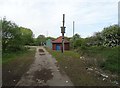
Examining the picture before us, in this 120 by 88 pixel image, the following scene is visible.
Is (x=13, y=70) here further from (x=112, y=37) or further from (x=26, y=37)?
(x=26, y=37)

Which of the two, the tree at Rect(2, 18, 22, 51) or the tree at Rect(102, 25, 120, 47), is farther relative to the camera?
the tree at Rect(102, 25, 120, 47)

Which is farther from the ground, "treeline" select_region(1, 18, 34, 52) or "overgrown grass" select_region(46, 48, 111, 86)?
"treeline" select_region(1, 18, 34, 52)

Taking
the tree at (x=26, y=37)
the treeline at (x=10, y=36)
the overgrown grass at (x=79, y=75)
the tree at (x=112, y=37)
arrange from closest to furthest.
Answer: the overgrown grass at (x=79, y=75) < the treeline at (x=10, y=36) < the tree at (x=112, y=37) < the tree at (x=26, y=37)

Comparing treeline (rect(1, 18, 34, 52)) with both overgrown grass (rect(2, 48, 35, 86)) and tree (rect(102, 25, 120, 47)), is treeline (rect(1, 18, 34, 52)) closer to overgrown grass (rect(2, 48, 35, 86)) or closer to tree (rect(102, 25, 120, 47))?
overgrown grass (rect(2, 48, 35, 86))

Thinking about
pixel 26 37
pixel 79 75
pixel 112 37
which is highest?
pixel 26 37

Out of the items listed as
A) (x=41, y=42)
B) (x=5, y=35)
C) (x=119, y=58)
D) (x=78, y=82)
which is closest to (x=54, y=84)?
(x=78, y=82)

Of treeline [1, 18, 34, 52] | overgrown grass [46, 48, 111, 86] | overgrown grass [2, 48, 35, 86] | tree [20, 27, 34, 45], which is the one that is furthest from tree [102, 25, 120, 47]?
overgrown grass [2, 48, 35, 86]

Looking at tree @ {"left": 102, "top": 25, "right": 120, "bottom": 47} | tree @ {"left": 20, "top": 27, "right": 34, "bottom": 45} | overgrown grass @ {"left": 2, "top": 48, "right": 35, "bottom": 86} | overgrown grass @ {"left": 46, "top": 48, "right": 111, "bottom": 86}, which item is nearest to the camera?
overgrown grass @ {"left": 46, "top": 48, "right": 111, "bottom": 86}

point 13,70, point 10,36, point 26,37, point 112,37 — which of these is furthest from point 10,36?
point 26,37

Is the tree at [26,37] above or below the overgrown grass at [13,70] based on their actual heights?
above

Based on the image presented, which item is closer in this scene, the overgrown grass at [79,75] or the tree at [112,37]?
the overgrown grass at [79,75]

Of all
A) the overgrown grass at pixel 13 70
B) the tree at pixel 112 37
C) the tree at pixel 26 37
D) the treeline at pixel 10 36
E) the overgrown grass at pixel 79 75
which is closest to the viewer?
the overgrown grass at pixel 79 75

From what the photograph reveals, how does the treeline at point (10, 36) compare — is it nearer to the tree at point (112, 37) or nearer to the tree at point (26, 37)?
the tree at point (26, 37)

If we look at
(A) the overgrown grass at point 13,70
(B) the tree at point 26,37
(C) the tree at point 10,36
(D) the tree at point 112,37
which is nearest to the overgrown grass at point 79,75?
(A) the overgrown grass at point 13,70
